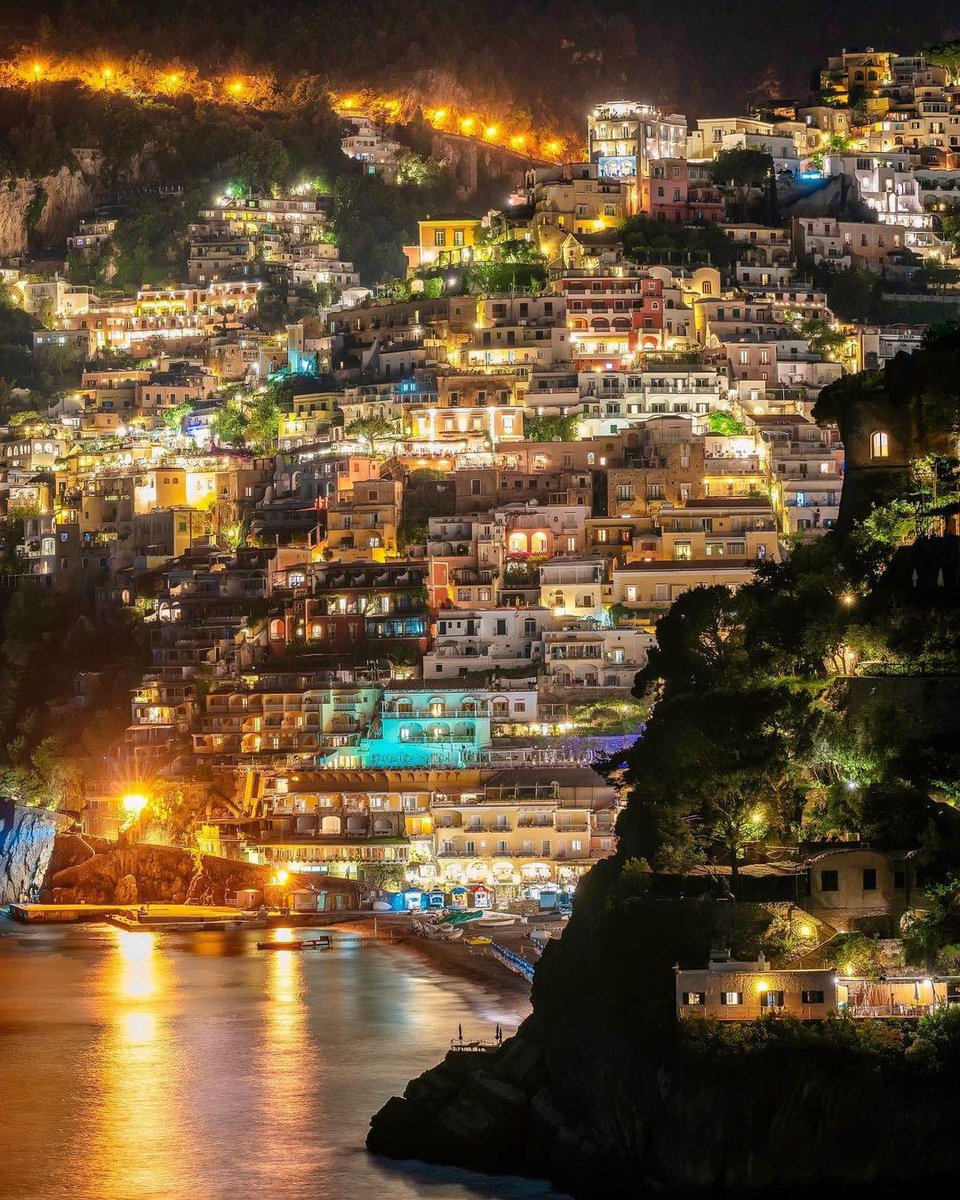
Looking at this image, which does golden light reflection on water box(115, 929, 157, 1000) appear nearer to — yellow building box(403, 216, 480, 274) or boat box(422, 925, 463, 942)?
boat box(422, 925, 463, 942)

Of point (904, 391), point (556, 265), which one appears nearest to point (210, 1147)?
point (904, 391)

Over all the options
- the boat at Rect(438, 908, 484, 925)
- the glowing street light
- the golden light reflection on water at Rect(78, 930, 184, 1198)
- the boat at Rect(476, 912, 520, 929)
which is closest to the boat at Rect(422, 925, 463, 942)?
the boat at Rect(438, 908, 484, 925)

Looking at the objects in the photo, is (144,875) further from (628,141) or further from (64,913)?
(628,141)

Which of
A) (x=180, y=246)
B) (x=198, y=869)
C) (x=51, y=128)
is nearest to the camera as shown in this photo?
(x=198, y=869)

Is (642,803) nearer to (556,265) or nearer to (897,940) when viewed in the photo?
(897,940)

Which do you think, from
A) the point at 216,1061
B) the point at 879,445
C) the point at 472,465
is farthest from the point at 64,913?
the point at 879,445

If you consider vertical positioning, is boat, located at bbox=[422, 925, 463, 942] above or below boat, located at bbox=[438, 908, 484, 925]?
below
